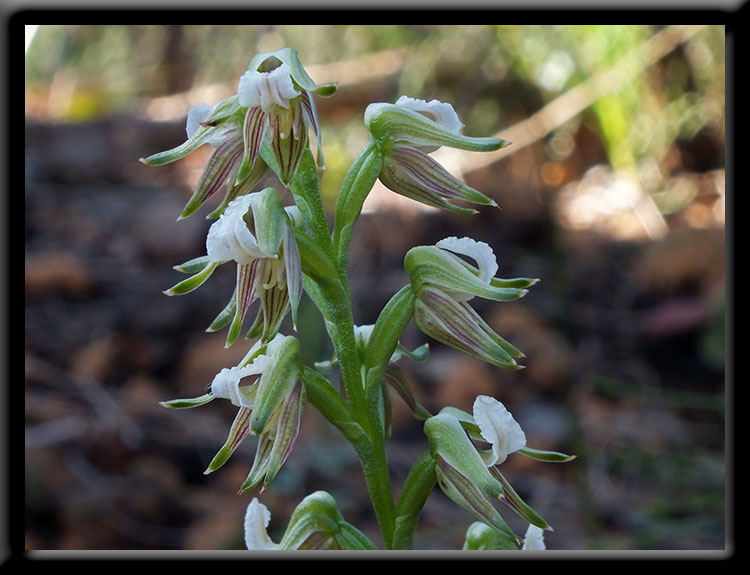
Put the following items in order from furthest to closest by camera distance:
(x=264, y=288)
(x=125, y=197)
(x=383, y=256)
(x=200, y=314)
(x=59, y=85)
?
(x=59, y=85) → (x=125, y=197) → (x=383, y=256) → (x=200, y=314) → (x=264, y=288)

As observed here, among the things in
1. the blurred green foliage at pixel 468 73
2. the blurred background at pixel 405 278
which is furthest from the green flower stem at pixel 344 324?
the blurred green foliage at pixel 468 73

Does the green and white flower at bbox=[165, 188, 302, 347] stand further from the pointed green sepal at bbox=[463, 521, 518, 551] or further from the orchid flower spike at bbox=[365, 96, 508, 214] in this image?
the pointed green sepal at bbox=[463, 521, 518, 551]

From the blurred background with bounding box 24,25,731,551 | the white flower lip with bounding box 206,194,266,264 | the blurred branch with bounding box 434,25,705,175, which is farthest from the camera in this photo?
the blurred branch with bounding box 434,25,705,175

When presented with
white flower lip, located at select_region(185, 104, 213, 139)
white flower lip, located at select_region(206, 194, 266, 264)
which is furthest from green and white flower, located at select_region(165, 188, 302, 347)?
white flower lip, located at select_region(185, 104, 213, 139)

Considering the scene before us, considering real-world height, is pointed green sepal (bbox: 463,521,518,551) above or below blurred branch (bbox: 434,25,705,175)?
below

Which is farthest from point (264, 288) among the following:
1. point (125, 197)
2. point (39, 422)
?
point (125, 197)

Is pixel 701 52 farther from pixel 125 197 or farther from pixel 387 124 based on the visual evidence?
pixel 387 124
